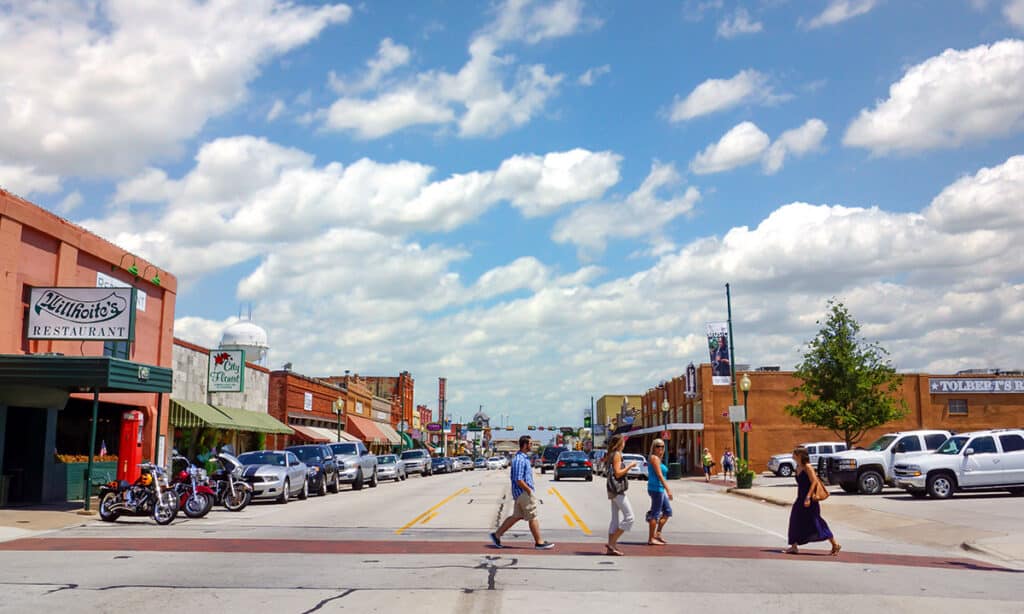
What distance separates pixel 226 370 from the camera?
39.8 metres

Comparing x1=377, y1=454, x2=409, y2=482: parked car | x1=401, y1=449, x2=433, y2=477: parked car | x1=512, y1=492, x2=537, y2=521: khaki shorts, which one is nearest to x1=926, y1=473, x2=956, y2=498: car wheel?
x1=512, y1=492, x2=537, y2=521: khaki shorts

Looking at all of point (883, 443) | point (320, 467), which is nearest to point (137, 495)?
point (320, 467)

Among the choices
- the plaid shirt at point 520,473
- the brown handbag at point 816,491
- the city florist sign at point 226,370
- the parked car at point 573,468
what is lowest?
the parked car at point 573,468

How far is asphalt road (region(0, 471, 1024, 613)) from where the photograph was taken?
31.9 ft

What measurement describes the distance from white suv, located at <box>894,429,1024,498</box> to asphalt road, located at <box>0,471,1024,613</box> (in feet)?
23.6

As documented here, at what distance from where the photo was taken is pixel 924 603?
394 inches

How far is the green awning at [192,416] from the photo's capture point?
34.8 meters

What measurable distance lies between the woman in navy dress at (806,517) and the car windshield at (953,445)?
46.0 ft

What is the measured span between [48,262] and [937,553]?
74.5 feet

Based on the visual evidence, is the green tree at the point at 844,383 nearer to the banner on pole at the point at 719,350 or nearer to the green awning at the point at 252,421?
the banner on pole at the point at 719,350

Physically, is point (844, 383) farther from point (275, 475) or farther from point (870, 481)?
point (275, 475)

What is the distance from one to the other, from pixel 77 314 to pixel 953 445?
79.4 ft

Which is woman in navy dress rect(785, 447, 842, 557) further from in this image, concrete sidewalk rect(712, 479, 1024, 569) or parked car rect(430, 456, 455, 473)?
parked car rect(430, 456, 455, 473)

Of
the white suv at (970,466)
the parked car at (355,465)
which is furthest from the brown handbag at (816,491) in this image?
the parked car at (355,465)
